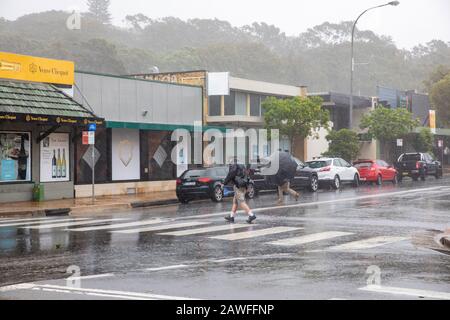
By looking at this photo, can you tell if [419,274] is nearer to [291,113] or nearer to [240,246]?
[240,246]

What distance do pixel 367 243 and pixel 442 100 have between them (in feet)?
183

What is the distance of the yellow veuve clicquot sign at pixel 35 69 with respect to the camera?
24.0 meters

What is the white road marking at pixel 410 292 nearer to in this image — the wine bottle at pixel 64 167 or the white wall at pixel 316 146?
the wine bottle at pixel 64 167

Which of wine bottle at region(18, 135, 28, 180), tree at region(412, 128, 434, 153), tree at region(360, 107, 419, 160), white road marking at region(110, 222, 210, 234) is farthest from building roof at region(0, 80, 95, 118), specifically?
tree at region(412, 128, 434, 153)

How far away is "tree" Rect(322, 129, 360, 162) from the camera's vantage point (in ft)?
131

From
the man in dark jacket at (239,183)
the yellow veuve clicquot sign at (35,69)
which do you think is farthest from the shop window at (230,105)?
the man in dark jacket at (239,183)

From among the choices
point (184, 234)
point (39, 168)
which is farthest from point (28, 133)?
point (184, 234)

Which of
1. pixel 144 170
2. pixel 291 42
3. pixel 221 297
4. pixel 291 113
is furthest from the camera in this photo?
pixel 291 42

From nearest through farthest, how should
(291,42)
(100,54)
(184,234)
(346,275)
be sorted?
(346,275) < (184,234) < (100,54) < (291,42)

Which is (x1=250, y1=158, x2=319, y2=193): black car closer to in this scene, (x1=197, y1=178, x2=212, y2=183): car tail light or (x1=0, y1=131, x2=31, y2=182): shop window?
(x1=197, y1=178, x2=212, y2=183): car tail light

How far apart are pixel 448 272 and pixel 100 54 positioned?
Result: 7189 cm

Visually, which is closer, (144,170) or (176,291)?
(176,291)

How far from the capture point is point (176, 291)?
8.12m

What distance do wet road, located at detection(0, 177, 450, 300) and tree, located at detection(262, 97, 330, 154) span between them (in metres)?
15.0
